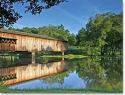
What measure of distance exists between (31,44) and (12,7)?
275cm

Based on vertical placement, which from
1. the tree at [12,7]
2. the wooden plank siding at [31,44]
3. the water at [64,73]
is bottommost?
the water at [64,73]

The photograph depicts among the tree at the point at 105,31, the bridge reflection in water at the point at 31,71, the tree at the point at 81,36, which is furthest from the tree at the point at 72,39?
the bridge reflection in water at the point at 31,71

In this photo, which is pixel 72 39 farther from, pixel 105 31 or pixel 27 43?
pixel 27 43

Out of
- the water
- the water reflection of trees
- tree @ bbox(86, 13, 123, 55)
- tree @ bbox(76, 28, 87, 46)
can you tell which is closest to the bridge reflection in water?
the water

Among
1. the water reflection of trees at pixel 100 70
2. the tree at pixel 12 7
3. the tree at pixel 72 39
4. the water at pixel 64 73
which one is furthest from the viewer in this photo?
the tree at pixel 72 39

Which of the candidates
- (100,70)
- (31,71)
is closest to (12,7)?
(31,71)

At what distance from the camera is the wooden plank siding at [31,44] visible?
9258 mm

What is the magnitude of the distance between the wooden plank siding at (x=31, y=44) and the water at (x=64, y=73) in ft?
0.91

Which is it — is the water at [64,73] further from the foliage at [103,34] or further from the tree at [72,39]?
the tree at [72,39]

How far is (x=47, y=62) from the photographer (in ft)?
Answer: 31.5

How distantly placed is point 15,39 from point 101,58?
7.65 ft

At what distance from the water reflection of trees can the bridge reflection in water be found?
439mm

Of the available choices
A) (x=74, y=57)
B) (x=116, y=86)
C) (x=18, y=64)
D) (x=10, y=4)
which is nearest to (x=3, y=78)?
(x=18, y=64)

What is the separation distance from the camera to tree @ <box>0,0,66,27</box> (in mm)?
7395
